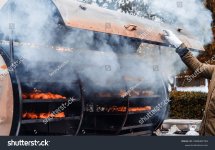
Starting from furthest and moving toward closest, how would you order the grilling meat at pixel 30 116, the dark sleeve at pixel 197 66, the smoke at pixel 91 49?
the grilling meat at pixel 30 116
the smoke at pixel 91 49
the dark sleeve at pixel 197 66

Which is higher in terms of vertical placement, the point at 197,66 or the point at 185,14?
the point at 185,14

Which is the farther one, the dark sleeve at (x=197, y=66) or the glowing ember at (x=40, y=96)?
the glowing ember at (x=40, y=96)

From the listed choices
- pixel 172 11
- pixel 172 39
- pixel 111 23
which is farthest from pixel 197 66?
pixel 172 11

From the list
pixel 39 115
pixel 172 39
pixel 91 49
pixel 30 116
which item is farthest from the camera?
pixel 91 49

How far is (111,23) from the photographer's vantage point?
15.1 ft

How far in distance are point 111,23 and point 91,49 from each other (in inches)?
34.9

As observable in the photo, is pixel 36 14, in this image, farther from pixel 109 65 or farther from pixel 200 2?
pixel 200 2

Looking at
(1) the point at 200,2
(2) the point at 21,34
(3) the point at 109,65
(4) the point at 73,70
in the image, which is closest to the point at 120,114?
(3) the point at 109,65

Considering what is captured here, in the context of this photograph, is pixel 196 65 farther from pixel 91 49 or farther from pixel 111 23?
pixel 91 49

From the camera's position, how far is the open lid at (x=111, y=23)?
13.2 feet

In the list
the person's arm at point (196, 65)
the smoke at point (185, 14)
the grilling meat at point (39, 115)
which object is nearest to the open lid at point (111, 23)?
the smoke at point (185, 14)

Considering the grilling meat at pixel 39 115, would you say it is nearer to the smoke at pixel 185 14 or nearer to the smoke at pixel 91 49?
the smoke at pixel 91 49

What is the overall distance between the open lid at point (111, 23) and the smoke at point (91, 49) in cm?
15

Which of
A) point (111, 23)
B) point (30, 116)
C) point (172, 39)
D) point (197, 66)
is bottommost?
point (30, 116)
